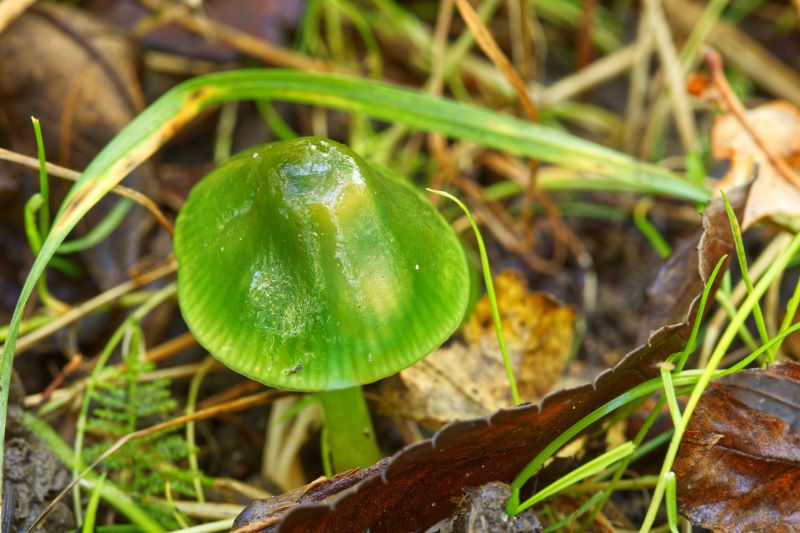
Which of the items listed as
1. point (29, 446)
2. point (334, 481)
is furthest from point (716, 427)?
point (29, 446)

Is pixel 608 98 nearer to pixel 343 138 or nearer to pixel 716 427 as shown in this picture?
pixel 343 138

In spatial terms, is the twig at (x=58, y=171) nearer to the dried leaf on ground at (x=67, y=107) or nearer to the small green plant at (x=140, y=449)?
the small green plant at (x=140, y=449)

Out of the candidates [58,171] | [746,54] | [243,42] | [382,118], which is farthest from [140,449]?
[746,54]

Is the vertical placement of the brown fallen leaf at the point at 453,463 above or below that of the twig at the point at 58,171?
below

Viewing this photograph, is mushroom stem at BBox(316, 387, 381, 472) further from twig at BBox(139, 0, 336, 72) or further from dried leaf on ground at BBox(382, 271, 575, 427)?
twig at BBox(139, 0, 336, 72)

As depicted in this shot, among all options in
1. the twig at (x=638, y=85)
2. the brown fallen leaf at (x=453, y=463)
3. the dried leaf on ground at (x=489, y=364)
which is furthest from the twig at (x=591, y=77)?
the brown fallen leaf at (x=453, y=463)

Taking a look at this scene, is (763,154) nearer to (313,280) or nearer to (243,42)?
(313,280)

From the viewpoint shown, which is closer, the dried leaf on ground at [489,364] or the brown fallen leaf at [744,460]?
the brown fallen leaf at [744,460]
